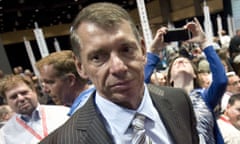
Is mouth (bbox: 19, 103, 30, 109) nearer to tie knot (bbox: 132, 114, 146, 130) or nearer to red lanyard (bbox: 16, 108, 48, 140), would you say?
red lanyard (bbox: 16, 108, 48, 140)

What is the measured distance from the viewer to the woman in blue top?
5.34 feet

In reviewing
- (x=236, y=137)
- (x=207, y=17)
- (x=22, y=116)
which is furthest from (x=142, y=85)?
(x=207, y=17)

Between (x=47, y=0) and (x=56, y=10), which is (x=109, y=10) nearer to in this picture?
(x=47, y=0)

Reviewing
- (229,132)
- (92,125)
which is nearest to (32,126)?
(92,125)

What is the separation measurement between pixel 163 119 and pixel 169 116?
33 mm

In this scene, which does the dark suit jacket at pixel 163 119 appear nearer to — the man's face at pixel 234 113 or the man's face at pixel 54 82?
the man's face at pixel 54 82

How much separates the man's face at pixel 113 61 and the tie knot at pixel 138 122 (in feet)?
0.13

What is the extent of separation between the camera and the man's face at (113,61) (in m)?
0.81

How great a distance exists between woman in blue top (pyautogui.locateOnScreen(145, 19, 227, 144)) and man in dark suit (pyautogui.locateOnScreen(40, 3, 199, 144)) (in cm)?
76

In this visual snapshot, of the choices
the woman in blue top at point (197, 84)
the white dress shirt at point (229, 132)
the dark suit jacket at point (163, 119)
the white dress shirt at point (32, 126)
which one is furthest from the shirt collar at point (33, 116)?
the white dress shirt at point (229, 132)

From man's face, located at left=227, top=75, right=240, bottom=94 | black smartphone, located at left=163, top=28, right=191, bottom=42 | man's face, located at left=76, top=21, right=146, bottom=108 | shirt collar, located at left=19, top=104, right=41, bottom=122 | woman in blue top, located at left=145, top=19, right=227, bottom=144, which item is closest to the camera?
man's face, located at left=76, top=21, right=146, bottom=108

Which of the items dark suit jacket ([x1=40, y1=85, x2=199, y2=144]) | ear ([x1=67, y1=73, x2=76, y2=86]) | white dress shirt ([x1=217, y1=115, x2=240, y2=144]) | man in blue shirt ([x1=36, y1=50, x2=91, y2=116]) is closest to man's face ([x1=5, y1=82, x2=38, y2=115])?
man in blue shirt ([x1=36, y1=50, x2=91, y2=116])

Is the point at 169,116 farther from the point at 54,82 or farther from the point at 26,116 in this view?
the point at 26,116

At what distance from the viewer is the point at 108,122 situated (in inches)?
35.0
